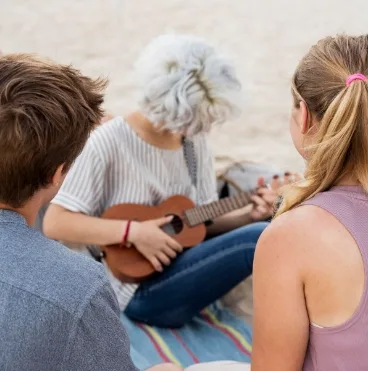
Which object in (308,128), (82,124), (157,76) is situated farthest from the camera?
(157,76)

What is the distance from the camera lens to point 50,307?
1091 millimetres

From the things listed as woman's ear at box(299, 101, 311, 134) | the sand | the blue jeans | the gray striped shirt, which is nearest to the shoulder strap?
the gray striped shirt

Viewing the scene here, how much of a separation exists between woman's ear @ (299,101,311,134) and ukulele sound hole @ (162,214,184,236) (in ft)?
3.35

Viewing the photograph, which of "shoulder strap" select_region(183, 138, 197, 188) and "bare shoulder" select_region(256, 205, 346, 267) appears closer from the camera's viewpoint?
"bare shoulder" select_region(256, 205, 346, 267)

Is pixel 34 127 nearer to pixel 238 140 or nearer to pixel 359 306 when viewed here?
pixel 359 306

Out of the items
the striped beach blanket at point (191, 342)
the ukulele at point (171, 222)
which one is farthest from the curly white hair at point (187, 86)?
the striped beach blanket at point (191, 342)

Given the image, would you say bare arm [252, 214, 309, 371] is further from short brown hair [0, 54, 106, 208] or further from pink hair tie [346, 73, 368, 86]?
short brown hair [0, 54, 106, 208]

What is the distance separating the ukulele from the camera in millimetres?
2270

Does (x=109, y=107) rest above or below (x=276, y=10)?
below

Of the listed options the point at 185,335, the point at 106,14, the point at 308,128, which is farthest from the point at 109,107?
the point at 308,128

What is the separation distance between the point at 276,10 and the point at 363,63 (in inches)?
159

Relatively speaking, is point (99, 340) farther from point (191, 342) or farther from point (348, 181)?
point (191, 342)

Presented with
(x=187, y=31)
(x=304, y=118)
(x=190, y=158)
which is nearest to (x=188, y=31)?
(x=187, y=31)

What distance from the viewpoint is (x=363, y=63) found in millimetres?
1313
